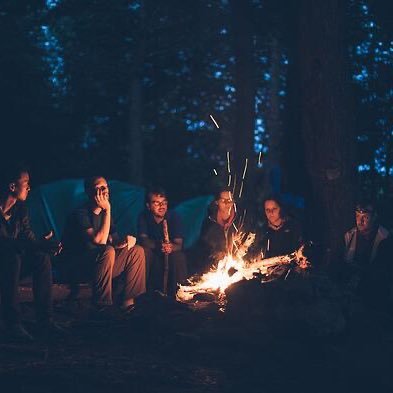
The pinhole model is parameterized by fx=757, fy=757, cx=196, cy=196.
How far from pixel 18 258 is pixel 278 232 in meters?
3.35

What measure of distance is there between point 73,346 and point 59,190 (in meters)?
6.84

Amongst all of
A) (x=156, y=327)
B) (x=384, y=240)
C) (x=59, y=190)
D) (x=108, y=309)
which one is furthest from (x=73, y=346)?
(x=59, y=190)

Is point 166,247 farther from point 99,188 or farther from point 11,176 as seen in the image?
point 11,176

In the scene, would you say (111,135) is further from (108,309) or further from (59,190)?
(108,309)

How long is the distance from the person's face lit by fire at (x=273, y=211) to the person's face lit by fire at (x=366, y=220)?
37.1 inches

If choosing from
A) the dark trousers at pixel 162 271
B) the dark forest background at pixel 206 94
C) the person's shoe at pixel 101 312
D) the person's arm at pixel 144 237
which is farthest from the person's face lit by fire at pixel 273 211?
the person's shoe at pixel 101 312

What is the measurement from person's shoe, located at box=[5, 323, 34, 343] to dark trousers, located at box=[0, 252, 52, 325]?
54 mm

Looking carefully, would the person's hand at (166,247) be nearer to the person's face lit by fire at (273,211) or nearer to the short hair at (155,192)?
the short hair at (155,192)

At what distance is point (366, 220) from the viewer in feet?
28.5

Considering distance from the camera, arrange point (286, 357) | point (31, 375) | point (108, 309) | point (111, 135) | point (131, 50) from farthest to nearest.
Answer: point (111, 135) < point (131, 50) < point (108, 309) < point (286, 357) < point (31, 375)

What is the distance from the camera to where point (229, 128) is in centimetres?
2688

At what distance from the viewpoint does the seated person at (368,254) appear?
8.05 m

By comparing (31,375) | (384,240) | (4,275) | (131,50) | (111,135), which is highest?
(131,50)

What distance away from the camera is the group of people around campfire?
720 centimetres
